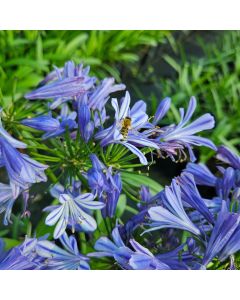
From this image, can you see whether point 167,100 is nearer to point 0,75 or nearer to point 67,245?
point 67,245

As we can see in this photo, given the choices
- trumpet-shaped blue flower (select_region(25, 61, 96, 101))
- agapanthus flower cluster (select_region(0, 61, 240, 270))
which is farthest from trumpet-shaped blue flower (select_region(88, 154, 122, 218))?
trumpet-shaped blue flower (select_region(25, 61, 96, 101))

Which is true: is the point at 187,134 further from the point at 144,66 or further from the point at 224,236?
the point at 144,66

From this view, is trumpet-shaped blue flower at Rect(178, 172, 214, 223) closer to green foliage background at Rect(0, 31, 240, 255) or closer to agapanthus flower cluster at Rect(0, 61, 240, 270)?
agapanthus flower cluster at Rect(0, 61, 240, 270)

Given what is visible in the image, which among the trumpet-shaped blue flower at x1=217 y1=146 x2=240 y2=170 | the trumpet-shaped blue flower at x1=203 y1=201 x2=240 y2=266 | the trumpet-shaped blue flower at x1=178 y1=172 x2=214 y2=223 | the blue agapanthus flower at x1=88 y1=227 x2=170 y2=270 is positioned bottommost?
the blue agapanthus flower at x1=88 y1=227 x2=170 y2=270

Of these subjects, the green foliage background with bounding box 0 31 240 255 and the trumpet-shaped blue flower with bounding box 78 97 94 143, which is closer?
the trumpet-shaped blue flower with bounding box 78 97 94 143

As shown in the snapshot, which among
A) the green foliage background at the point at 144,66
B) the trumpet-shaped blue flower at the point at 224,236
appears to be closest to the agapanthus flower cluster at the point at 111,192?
the trumpet-shaped blue flower at the point at 224,236

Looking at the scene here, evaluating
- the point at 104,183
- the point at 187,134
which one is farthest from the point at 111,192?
the point at 187,134

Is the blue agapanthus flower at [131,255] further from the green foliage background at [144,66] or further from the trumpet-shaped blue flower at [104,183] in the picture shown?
the green foliage background at [144,66]
